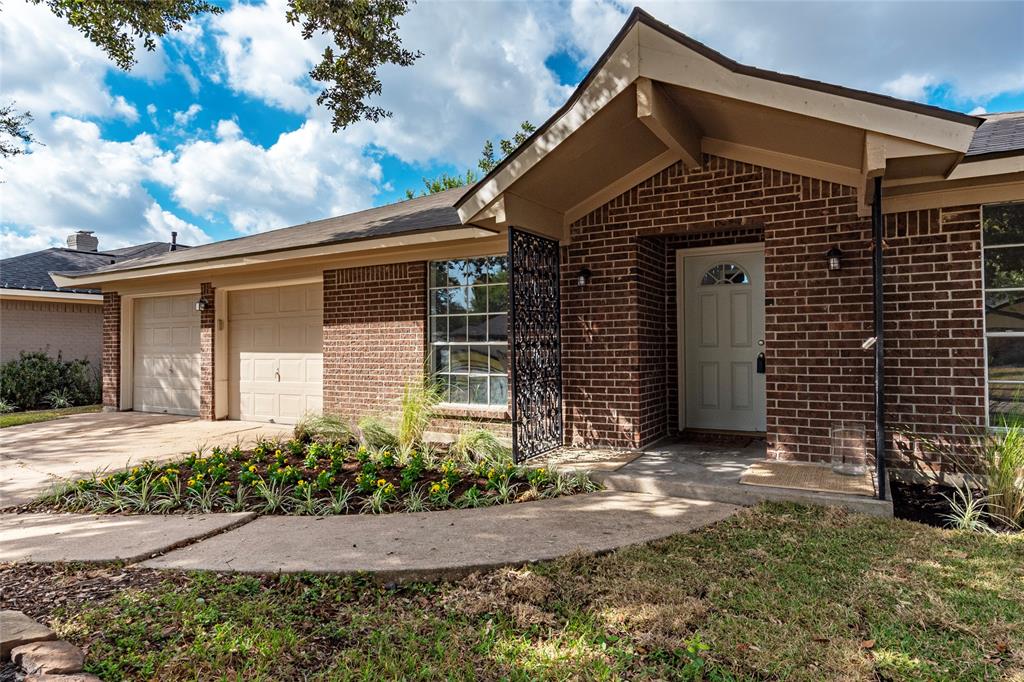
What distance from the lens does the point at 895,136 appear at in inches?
165

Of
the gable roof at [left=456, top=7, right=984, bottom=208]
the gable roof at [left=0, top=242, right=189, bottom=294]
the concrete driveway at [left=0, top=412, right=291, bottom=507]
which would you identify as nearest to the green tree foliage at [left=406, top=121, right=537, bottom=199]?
the gable roof at [left=0, top=242, right=189, bottom=294]

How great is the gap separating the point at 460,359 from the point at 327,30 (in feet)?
16.0

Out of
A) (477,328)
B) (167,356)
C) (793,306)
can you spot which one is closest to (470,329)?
(477,328)

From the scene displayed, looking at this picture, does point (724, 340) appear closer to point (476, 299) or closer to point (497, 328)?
point (497, 328)

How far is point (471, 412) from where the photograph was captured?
770 centimetres

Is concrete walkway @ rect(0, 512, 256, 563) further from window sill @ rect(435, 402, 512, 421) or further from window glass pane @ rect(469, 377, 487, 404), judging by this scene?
window glass pane @ rect(469, 377, 487, 404)

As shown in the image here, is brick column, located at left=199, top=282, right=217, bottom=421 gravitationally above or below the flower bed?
above

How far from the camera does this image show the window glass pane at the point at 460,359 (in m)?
7.88

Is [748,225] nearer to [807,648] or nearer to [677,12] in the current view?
[807,648]

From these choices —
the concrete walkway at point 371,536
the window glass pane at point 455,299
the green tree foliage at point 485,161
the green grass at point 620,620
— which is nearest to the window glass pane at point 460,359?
the window glass pane at point 455,299

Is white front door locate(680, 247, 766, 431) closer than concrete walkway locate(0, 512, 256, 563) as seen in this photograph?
No

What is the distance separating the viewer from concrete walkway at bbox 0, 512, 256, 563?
388 centimetres

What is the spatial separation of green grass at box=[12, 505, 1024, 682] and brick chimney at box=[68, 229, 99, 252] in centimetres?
2104

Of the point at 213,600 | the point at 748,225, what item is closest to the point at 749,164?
the point at 748,225
